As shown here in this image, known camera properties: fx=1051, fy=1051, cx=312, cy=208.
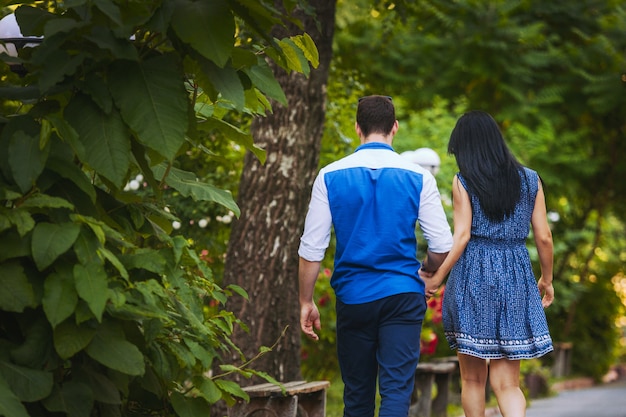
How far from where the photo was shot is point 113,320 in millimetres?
3043

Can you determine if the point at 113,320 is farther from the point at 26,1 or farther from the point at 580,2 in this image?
the point at 580,2

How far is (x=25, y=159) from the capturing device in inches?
114

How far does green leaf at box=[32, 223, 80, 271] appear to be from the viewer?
282cm

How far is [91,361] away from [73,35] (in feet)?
3.13

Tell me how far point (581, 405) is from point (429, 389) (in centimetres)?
435

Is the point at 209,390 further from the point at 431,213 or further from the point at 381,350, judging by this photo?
the point at 431,213

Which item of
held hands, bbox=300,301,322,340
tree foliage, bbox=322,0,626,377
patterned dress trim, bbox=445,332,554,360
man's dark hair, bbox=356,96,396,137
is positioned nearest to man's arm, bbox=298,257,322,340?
held hands, bbox=300,301,322,340

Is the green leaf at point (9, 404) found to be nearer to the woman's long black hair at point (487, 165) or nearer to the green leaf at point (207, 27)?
the green leaf at point (207, 27)

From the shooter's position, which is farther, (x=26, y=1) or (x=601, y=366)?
(x=601, y=366)

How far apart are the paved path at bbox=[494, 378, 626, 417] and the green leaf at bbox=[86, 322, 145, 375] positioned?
847cm

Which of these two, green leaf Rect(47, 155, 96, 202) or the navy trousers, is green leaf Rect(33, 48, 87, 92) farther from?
the navy trousers

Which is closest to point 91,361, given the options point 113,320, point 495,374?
point 113,320

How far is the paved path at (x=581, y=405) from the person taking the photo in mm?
11719

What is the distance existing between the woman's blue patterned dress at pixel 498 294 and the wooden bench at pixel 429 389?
4.03 meters
